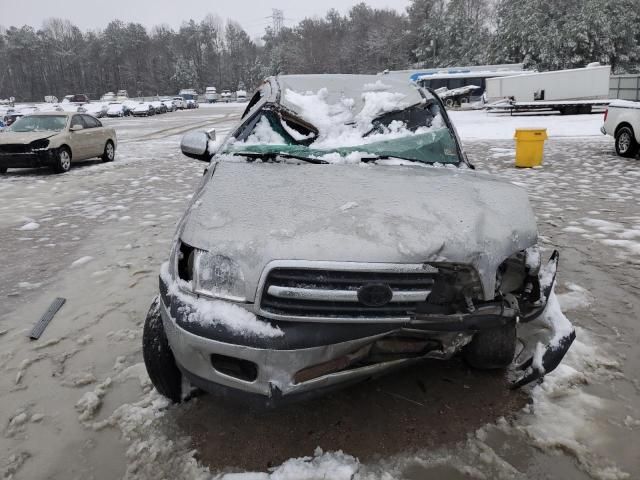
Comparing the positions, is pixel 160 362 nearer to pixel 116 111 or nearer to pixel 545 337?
pixel 545 337

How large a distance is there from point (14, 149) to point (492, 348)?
11.3 metres

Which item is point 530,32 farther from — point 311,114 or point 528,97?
point 311,114

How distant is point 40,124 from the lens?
1154 centimetres

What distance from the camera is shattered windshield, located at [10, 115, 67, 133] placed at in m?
11.4

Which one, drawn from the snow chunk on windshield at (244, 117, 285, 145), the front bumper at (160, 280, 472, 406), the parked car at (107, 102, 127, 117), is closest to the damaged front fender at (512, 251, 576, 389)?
the front bumper at (160, 280, 472, 406)

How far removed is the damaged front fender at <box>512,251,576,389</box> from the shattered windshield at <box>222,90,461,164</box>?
114 cm

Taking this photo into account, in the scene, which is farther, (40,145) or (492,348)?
(40,145)

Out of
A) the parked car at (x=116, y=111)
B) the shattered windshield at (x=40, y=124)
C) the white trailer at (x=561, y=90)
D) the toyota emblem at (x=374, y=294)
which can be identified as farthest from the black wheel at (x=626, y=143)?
the parked car at (x=116, y=111)

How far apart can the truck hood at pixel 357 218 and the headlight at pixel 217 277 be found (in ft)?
0.12

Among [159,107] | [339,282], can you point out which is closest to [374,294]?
[339,282]

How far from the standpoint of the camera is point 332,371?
2078mm

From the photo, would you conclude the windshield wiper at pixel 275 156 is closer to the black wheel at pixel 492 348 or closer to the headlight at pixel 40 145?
the black wheel at pixel 492 348

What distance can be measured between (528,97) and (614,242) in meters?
26.4

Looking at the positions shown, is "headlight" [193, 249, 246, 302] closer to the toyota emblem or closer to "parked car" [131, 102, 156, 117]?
the toyota emblem
